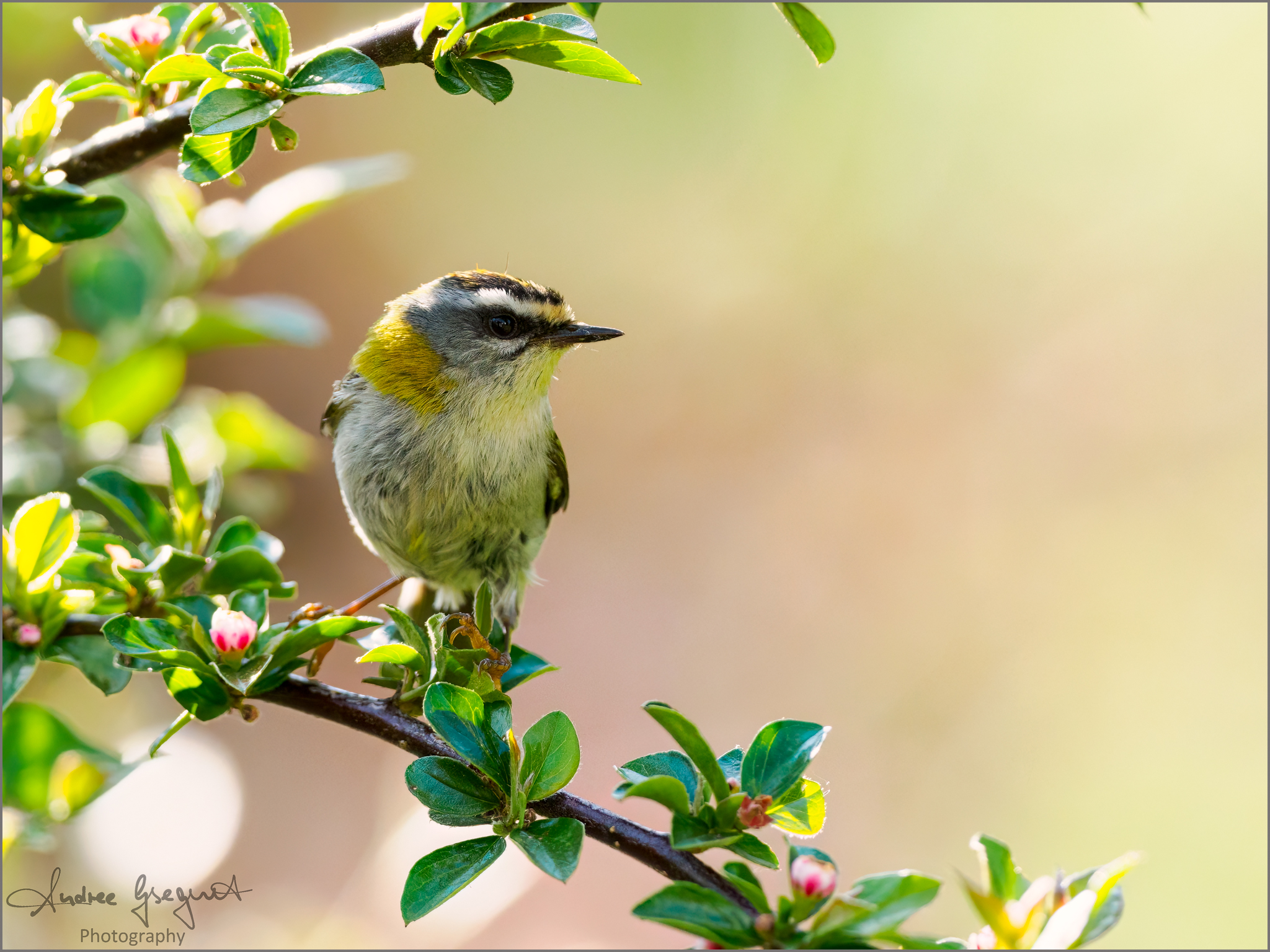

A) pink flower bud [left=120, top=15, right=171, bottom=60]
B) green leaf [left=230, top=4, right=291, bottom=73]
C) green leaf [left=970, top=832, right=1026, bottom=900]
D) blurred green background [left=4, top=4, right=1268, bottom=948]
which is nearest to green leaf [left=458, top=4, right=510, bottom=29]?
green leaf [left=230, top=4, right=291, bottom=73]

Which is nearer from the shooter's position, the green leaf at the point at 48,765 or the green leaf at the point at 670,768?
the green leaf at the point at 670,768

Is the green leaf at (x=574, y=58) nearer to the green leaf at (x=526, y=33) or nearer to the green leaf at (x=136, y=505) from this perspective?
the green leaf at (x=526, y=33)

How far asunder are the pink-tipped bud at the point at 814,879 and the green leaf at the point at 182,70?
94 centimetres

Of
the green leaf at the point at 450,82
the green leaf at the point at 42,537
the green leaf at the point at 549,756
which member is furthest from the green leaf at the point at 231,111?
the green leaf at the point at 549,756

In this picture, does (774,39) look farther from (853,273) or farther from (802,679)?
(802,679)

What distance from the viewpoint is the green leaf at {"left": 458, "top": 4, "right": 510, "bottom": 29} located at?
2.97 ft

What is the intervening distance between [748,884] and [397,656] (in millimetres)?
408

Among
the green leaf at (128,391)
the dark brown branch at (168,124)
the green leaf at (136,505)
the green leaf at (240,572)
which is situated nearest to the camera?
the dark brown branch at (168,124)

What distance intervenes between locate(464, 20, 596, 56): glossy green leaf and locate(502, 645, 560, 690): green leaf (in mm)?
653

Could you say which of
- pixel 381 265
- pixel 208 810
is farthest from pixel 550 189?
pixel 208 810

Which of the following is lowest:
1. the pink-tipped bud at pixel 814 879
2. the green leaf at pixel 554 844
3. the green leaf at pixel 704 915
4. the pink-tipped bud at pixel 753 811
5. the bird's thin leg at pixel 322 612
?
the bird's thin leg at pixel 322 612

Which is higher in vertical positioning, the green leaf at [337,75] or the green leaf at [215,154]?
the green leaf at [337,75]

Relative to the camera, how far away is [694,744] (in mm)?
929

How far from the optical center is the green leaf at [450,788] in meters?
0.96
